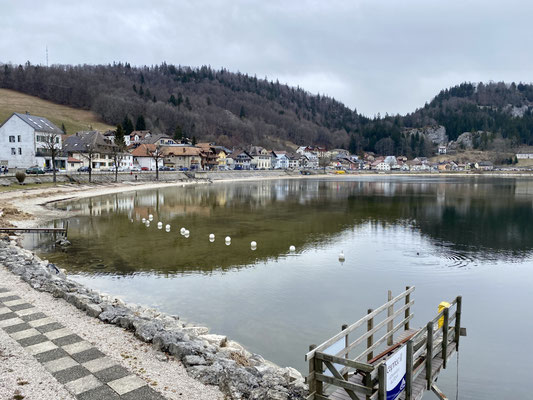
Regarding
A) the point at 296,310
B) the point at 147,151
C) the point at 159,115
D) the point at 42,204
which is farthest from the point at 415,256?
the point at 159,115

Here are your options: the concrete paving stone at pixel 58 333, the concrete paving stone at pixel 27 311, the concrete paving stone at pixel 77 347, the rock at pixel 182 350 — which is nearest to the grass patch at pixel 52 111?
the concrete paving stone at pixel 27 311

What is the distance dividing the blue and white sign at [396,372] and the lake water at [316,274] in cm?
310

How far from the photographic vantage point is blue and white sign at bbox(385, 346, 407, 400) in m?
7.65

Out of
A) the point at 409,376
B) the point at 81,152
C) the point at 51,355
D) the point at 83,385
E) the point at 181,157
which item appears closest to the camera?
the point at 83,385

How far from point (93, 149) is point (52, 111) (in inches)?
3633

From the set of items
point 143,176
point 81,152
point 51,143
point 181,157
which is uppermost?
point 51,143

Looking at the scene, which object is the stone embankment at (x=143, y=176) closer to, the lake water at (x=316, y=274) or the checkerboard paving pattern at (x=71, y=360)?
the lake water at (x=316, y=274)

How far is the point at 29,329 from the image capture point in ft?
33.1

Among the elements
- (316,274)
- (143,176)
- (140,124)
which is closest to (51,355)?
(316,274)

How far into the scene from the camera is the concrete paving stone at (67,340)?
30.7ft

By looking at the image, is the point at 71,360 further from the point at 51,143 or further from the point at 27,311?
the point at 51,143

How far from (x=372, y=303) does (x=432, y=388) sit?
6860 millimetres

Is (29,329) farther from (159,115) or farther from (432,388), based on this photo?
(159,115)

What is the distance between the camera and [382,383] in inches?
289
